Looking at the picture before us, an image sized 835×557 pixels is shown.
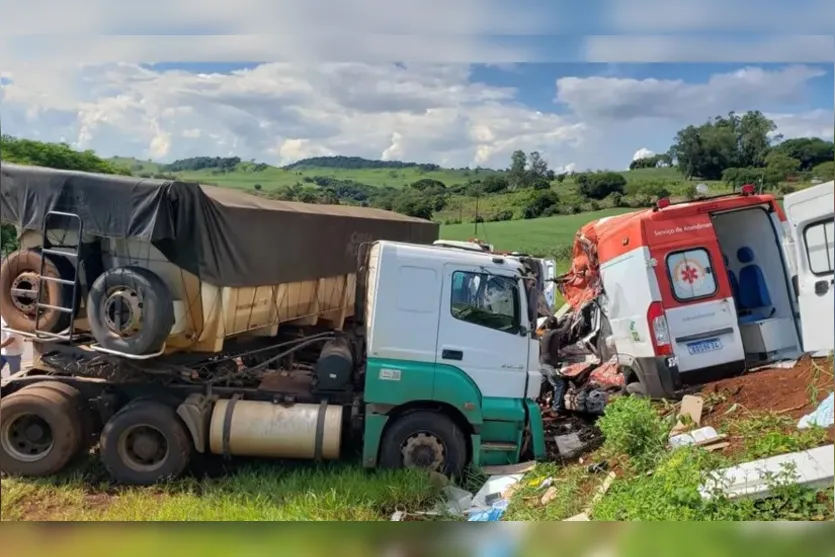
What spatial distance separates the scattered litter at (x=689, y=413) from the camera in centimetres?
553

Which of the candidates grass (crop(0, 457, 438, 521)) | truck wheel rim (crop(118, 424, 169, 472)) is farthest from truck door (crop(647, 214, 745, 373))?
truck wheel rim (crop(118, 424, 169, 472))

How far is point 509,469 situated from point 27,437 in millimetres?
4115

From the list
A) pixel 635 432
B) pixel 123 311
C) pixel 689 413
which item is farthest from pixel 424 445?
pixel 123 311

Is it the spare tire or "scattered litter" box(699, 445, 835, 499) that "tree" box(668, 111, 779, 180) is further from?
the spare tire

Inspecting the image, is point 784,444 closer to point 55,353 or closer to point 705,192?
point 705,192

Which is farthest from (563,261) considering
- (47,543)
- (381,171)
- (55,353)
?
(47,543)

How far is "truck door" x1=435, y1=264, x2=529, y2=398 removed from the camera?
5652mm

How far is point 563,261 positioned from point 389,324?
3568 mm

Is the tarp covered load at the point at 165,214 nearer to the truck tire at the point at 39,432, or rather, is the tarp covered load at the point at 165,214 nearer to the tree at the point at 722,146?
the truck tire at the point at 39,432

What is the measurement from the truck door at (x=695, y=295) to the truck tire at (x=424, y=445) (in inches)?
92.7

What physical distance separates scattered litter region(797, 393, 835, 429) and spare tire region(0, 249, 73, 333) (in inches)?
217

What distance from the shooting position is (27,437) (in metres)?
5.83

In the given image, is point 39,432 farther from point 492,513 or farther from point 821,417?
point 821,417

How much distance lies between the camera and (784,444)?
4.38 metres
